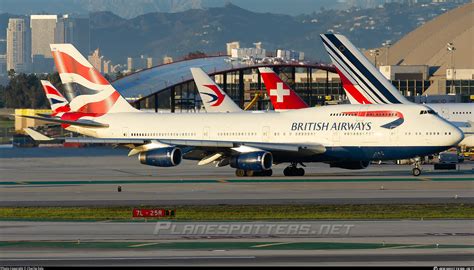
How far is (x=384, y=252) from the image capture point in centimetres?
3147

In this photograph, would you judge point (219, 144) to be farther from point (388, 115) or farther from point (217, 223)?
point (217, 223)

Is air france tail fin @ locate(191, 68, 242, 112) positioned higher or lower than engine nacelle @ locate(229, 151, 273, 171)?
higher

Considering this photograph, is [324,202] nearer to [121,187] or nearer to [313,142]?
[121,187]

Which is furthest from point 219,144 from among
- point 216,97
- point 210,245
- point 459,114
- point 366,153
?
point 210,245

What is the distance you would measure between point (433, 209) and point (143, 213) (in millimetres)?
11164

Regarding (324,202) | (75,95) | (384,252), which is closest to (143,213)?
(324,202)

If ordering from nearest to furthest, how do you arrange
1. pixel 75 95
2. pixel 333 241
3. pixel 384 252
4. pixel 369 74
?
pixel 384 252 → pixel 333 241 → pixel 75 95 → pixel 369 74

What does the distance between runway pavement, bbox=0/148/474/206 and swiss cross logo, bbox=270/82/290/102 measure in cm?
1097

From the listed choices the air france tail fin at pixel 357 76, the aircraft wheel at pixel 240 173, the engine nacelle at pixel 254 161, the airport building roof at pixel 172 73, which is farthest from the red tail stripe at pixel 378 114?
the airport building roof at pixel 172 73

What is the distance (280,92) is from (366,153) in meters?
27.3

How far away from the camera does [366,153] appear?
68.4m

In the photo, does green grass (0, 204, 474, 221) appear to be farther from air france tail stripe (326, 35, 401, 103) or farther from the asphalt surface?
air france tail stripe (326, 35, 401, 103)

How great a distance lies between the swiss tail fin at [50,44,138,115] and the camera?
3014 inches

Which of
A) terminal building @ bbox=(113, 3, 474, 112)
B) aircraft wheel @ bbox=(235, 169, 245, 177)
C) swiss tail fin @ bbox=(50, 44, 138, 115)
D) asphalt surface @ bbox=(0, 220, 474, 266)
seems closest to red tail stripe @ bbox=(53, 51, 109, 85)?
swiss tail fin @ bbox=(50, 44, 138, 115)
